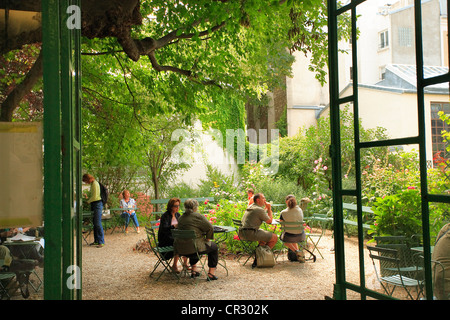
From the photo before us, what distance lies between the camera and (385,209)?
4.01 metres

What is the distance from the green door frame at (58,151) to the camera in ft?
8.20

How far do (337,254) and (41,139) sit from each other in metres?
3.21

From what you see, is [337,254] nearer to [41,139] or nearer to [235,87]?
[41,139]

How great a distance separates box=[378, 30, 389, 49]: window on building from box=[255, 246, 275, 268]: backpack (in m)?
4.91

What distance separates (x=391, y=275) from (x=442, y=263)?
709mm

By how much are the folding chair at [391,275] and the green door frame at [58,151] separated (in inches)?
103

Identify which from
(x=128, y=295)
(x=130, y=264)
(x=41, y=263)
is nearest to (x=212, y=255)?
(x=128, y=295)

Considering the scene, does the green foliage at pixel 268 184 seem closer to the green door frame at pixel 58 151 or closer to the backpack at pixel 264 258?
the backpack at pixel 264 258

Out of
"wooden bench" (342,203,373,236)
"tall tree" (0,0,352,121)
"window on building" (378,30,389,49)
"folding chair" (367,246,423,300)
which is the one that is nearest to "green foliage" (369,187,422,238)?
"wooden bench" (342,203,373,236)

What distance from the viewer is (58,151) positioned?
8.25ft

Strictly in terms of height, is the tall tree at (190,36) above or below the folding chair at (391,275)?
above

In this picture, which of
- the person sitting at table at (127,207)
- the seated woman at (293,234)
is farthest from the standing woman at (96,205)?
the seated woman at (293,234)

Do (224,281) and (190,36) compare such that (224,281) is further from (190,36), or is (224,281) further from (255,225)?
(190,36)

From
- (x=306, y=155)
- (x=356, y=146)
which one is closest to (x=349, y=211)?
(x=356, y=146)
